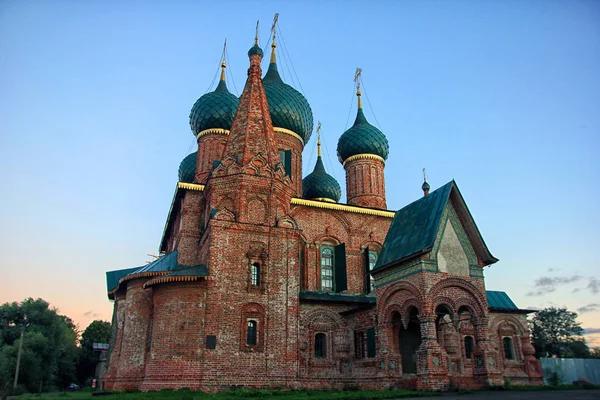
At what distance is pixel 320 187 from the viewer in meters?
23.5

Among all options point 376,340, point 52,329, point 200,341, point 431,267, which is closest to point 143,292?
point 200,341

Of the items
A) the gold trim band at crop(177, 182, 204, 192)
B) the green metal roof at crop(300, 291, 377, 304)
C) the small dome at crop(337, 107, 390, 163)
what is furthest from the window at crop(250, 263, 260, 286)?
the small dome at crop(337, 107, 390, 163)

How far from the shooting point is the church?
13086 millimetres

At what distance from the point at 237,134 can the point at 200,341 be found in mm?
6751

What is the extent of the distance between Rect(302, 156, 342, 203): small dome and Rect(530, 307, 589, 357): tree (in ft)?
74.7

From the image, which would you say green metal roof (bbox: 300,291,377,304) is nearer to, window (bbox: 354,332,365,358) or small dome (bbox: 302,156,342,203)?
window (bbox: 354,332,365,358)

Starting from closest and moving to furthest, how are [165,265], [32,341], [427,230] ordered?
[427,230]
[165,265]
[32,341]

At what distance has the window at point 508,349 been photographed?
59.5 feet

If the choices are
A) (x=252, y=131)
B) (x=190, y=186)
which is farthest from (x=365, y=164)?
(x=190, y=186)

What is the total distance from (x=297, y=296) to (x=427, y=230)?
438 centimetres

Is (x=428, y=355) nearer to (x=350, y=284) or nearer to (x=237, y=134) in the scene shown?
(x=350, y=284)

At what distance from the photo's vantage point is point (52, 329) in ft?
99.3

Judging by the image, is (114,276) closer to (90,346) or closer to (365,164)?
(365,164)

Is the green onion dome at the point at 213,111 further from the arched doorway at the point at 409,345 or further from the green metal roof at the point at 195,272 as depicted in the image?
the arched doorway at the point at 409,345
